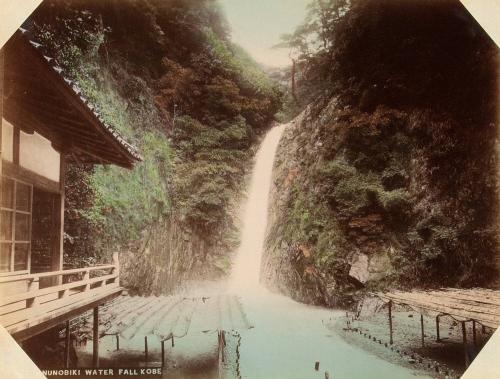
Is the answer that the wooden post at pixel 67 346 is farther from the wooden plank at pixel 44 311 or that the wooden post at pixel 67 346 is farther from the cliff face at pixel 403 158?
the cliff face at pixel 403 158

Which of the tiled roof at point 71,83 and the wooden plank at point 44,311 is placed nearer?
the tiled roof at point 71,83

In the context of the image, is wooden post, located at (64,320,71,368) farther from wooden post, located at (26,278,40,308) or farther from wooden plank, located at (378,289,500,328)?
wooden plank, located at (378,289,500,328)

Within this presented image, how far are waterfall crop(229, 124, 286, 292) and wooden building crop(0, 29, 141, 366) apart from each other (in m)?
2.38

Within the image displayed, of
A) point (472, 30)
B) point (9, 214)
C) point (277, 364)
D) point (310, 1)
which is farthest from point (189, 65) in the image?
point (277, 364)

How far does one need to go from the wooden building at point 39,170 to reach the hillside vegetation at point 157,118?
379mm

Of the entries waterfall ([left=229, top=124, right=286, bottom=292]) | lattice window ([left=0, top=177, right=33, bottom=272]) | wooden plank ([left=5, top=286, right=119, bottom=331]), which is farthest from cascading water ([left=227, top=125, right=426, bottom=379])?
lattice window ([left=0, top=177, right=33, bottom=272])

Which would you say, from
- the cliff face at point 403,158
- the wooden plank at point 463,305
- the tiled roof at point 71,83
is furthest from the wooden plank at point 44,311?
the wooden plank at point 463,305

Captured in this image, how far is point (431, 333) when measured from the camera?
17.6 ft

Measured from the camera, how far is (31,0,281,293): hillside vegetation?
5289 millimetres

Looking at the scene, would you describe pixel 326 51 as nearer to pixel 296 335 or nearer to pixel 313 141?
pixel 313 141

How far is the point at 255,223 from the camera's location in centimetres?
711

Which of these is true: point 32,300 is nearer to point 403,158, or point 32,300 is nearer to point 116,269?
point 116,269

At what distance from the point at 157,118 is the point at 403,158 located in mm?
3657

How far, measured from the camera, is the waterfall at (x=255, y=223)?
6.98 m
